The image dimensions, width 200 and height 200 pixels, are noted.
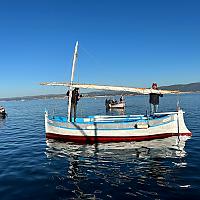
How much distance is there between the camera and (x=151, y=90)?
2758 cm

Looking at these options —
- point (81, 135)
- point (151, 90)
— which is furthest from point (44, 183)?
Answer: point (151, 90)

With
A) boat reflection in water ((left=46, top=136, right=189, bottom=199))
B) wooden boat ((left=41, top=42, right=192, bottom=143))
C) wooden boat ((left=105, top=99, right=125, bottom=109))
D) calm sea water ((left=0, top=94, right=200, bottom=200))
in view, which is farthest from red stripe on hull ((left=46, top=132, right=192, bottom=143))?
wooden boat ((left=105, top=99, right=125, bottom=109))

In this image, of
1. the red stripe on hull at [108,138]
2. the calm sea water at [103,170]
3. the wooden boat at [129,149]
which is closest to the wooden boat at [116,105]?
the red stripe on hull at [108,138]

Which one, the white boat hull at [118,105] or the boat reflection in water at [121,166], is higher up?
the white boat hull at [118,105]

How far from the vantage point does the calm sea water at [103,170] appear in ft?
44.3

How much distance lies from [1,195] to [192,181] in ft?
35.3

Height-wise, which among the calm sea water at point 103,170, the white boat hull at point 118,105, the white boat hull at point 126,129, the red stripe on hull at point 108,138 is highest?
the white boat hull at point 118,105

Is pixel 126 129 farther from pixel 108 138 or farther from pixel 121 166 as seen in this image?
pixel 121 166

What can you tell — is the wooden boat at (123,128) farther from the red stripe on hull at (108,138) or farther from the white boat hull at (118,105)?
the white boat hull at (118,105)

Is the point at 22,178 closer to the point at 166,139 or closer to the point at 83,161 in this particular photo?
the point at 83,161

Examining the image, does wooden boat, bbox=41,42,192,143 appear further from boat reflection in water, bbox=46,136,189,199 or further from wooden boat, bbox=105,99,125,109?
wooden boat, bbox=105,99,125,109

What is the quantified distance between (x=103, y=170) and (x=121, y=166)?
5.03 feet

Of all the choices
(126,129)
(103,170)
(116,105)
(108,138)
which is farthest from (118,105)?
(103,170)

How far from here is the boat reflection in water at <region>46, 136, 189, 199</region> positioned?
1380 centimetres
